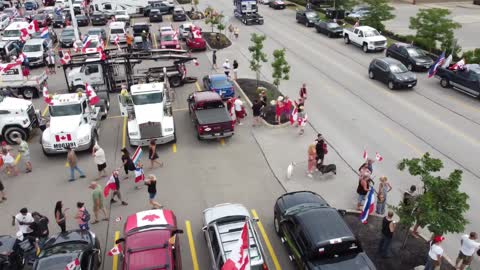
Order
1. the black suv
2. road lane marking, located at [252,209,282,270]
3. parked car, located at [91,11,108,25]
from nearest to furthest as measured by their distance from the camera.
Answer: the black suv
road lane marking, located at [252,209,282,270]
parked car, located at [91,11,108,25]

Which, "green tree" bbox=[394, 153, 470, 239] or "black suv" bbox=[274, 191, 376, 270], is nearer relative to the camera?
"green tree" bbox=[394, 153, 470, 239]

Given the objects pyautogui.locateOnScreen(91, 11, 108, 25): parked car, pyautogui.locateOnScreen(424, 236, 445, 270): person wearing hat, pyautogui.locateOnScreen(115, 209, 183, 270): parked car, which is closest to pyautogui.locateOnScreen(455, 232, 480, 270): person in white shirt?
pyautogui.locateOnScreen(424, 236, 445, 270): person wearing hat

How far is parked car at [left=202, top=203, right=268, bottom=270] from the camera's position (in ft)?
35.5

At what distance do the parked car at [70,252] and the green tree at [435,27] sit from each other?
2994 centimetres

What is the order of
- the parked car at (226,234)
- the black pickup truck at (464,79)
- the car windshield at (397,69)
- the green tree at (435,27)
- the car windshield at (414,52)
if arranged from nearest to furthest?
the parked car at (226,234), the black pickup truck at (464,79), the car windshield at (397,69), the car windshield at (414,52), the green tree at (435,27)

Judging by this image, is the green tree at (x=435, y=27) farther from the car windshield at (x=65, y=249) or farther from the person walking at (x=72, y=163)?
the car windshield at (x=65, y=249)

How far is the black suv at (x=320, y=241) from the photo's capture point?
35.0ft

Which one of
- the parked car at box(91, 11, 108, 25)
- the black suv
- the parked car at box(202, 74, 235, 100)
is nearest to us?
the black suv

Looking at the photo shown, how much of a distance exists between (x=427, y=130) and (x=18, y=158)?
2020 cm

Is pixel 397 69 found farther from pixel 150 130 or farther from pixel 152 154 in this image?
pixel 152 154

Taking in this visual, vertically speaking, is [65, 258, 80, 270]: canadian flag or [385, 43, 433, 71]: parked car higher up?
[65, 258, 80, 270]: canadian flag

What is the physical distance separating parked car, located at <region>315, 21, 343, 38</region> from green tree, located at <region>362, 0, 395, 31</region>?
2796 mm

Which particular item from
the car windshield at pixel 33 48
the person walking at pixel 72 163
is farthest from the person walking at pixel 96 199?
the car windshield at pixel 33 48

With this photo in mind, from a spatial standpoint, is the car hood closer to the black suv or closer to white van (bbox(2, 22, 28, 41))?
the black suv
